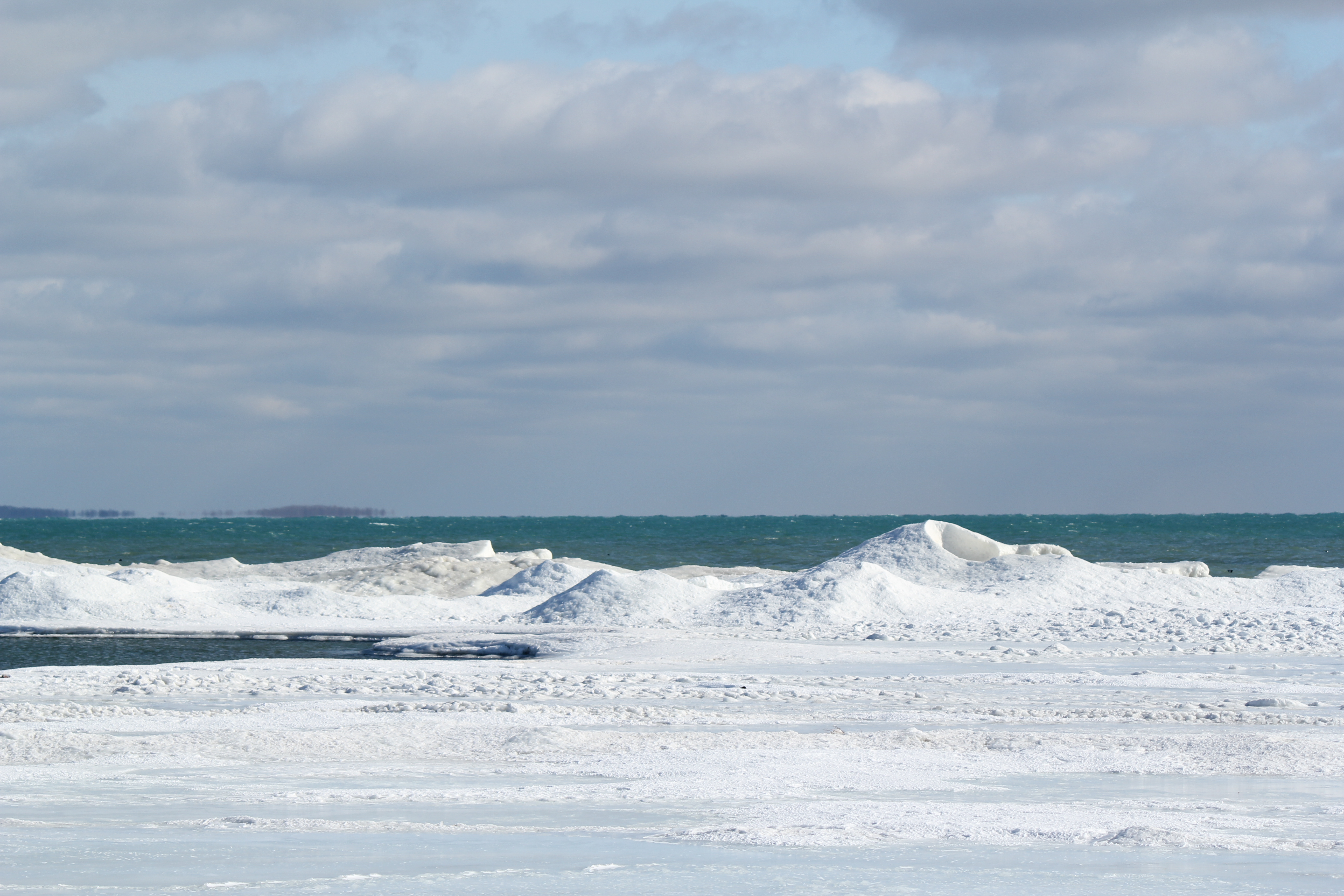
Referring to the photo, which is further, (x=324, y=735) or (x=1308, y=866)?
(x=324, y=735)

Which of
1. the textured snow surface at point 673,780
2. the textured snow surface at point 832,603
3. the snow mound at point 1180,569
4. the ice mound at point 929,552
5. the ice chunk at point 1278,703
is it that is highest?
the ice mound at point 929,552

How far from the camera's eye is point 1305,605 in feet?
90.6

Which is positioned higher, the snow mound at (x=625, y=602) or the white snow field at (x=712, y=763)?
the snow mound at (x=625, y=602)

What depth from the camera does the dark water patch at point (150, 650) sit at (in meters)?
21.4

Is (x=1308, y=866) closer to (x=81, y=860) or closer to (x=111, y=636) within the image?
(x=81, y=860)

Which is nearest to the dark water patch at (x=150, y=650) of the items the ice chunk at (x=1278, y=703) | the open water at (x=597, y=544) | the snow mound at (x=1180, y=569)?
the open water at (x=597, y=544)

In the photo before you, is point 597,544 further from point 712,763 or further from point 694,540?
point 712,763

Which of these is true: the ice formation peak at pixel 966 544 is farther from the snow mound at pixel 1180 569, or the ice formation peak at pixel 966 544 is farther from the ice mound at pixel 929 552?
the snow mound at pixel 1180 569

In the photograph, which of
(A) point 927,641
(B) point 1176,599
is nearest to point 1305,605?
(B) point 1176,599

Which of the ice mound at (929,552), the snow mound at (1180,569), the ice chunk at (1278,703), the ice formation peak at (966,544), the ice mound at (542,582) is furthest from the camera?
the snow mound at (1180,569)

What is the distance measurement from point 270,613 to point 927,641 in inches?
589

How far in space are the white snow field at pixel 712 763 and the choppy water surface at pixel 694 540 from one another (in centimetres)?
3015

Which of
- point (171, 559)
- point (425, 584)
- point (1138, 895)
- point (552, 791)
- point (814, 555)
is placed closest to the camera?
point (1138, 895)

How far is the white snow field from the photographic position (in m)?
6.94
